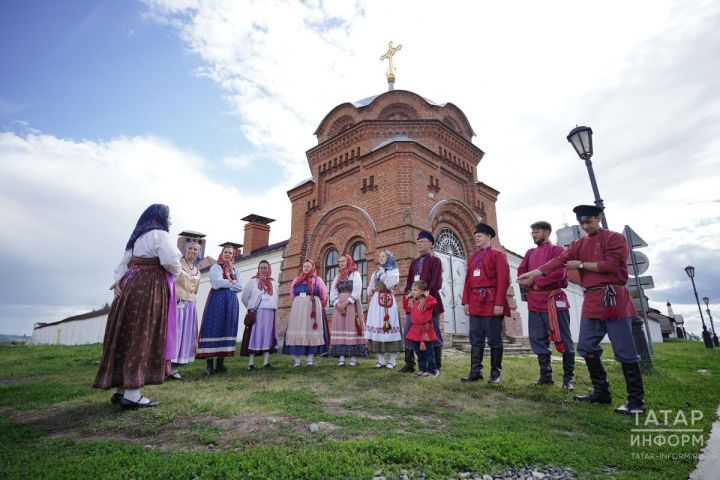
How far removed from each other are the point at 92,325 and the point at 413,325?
29451 mm

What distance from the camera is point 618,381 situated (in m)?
5.46

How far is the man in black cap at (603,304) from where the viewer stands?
13.3ft

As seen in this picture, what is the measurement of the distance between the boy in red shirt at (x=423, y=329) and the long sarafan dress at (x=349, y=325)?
1.40 meters

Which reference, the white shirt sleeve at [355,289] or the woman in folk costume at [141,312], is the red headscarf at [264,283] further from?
the woman in folk costume at [141,312]

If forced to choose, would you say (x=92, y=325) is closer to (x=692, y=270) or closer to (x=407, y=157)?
(x=407, y=157)

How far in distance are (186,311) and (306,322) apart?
6.66ft

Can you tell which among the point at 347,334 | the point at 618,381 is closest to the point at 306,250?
the point at 347,334

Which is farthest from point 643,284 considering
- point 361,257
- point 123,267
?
point 123,267

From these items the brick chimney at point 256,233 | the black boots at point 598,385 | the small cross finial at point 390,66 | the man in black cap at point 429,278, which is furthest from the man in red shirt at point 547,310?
the brick chimney at point 256,233

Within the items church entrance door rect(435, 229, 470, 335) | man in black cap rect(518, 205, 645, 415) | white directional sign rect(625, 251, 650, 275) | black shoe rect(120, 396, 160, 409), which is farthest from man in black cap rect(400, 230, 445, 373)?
church entrance door rect(435, 229, 470, 335)

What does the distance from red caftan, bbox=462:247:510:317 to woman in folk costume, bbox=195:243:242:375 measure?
13.0ft

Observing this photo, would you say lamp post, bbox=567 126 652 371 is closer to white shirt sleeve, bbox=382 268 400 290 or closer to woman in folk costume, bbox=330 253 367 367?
white shirt sleeve, bbox=382 268 400 290

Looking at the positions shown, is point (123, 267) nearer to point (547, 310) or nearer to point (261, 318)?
point (261, 318)

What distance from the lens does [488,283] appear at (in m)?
5.58
